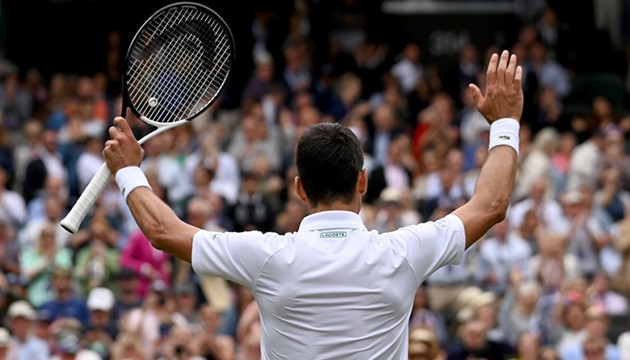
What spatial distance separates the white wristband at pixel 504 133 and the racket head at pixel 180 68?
3.53 feet

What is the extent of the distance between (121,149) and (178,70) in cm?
93

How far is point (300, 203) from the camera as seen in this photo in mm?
14844

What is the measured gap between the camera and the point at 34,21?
21.4 meters

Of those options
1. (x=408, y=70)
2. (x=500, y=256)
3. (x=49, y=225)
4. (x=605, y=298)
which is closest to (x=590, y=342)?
(x=605, y=298)

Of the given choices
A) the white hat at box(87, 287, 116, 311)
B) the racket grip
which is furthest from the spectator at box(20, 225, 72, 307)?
the racket grip

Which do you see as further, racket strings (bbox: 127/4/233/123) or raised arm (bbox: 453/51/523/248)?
racket strings (bbox: 127/4/233/123)

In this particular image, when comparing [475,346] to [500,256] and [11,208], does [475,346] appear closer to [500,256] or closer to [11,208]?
[500,256]

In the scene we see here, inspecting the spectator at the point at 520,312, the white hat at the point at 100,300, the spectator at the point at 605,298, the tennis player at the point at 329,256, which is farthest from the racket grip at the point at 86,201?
the spectator at the point at 605,298

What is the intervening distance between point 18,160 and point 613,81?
8055mm

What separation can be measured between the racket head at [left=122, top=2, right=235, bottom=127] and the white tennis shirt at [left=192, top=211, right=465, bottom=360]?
0.94m

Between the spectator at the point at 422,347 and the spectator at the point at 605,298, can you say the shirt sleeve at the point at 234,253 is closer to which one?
the spectator at the point at 422,347

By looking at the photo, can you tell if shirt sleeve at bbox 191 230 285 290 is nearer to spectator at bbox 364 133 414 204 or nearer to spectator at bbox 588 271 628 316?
spectator at bbox 588 271 628 316

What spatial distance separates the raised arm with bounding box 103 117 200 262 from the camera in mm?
4711

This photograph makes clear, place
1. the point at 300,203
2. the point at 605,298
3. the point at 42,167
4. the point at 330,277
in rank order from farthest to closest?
the point at 42,167, the point at 300,203, the point at 605,298, the point at 330,277
